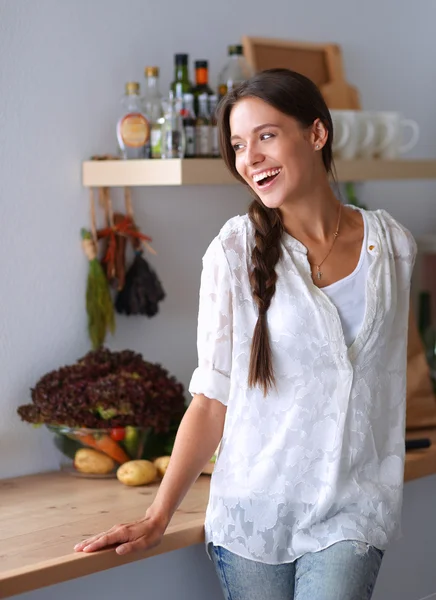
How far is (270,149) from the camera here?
165 centimetres

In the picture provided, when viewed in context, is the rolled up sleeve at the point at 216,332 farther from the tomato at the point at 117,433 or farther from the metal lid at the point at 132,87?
the metal lid at the point at 132,87

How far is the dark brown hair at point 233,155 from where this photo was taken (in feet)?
5.37

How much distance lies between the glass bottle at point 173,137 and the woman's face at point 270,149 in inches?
18.3

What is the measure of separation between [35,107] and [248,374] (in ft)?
2.86

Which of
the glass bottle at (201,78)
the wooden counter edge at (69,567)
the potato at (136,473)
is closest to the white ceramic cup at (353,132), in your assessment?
the glass bottle at (201,78)

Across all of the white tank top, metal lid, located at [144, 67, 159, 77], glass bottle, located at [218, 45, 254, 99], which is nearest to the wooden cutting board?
glass bottle, located at [218, 45, 254, 99]

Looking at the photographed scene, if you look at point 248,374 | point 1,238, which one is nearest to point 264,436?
point 248,374

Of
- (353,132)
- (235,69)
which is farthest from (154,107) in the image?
→ (353,132)

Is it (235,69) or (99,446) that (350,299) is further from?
(235,69)

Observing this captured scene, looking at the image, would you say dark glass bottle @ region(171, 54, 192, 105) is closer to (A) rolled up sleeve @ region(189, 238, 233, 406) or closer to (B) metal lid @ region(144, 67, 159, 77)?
(B) metal lid @ region(144, 67, 159, 77)

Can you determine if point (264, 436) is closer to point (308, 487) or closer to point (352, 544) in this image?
point (308, 487)

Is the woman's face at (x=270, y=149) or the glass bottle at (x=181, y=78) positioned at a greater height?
the glass bottle at (x=181, y=78)

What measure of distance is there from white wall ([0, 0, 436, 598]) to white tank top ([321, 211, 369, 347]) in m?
0.79

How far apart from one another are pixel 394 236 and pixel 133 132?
68 centimetres
